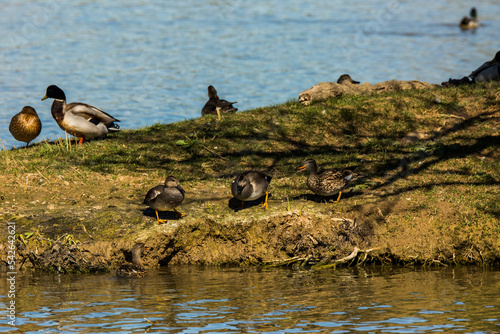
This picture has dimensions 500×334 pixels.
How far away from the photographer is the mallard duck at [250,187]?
36.1ft

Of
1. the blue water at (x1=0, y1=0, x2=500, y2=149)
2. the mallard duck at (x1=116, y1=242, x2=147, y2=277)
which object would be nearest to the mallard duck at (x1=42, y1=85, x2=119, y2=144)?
the blue water at (x1=0, y1=0, x2=500, y2=149)

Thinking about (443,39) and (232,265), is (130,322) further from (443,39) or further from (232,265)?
(443,39)

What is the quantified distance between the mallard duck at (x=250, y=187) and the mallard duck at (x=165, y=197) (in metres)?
0.94

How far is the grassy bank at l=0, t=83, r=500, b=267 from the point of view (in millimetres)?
10719

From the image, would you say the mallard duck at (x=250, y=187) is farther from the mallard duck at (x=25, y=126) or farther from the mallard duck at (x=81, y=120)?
the mallard duck at (x=25, y=126)

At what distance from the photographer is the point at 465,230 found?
10617 millimetres

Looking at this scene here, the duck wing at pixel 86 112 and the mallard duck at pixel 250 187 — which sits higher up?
the duck wing at pixel 86 112

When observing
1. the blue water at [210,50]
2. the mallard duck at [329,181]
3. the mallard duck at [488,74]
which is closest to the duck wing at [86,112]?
the blue water at [210,50]

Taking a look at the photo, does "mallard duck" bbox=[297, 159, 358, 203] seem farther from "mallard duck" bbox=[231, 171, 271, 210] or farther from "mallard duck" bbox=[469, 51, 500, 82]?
"mallard duck" bbox=[469, 51, 500, 82]

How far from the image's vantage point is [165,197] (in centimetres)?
1069

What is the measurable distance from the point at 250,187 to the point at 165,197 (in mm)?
1403

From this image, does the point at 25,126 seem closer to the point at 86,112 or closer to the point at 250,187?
the point at 86,112

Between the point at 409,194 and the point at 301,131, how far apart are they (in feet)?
11.6

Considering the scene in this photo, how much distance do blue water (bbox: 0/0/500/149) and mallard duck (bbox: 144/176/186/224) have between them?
Result: 7955 millimetres
